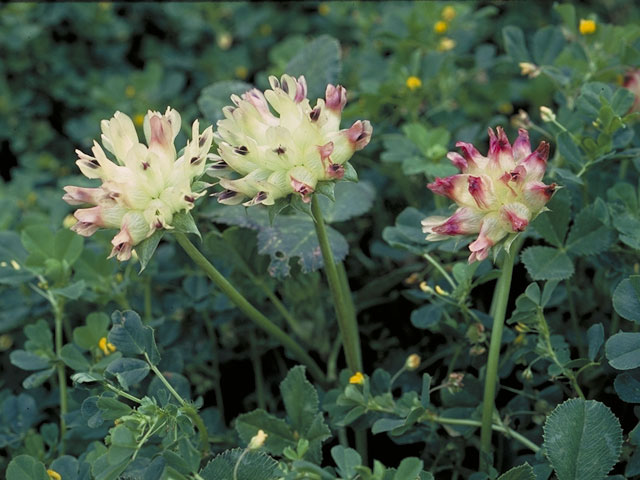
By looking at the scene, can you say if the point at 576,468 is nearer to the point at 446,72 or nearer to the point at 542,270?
the point at 542,270

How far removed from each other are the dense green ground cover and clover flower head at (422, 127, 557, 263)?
0.03 meters

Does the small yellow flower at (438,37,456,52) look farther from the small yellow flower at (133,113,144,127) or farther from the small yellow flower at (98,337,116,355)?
the small yellow flower at (98,337,116,355)

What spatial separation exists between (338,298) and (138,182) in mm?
Answer: 329

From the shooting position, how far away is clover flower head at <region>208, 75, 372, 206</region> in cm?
93

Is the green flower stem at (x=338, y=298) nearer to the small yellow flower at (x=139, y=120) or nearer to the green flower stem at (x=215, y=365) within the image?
the green flower stem at (x=215, y=365)

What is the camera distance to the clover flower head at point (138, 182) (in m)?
0.93

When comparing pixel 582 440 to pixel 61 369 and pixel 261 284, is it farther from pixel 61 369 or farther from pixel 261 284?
pixel 61 369

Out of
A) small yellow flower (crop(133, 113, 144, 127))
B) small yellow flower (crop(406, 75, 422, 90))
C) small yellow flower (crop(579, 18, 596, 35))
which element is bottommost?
small yellow flower (crop(133, 113, 144, 127))

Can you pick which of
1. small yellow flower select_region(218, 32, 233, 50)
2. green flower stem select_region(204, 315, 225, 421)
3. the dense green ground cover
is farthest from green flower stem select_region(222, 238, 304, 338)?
small yellow flower select_region(218, 32, 233, 50)

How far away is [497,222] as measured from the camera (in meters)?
0.90

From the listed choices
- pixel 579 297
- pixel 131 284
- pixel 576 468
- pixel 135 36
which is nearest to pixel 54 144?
pixel 135 36

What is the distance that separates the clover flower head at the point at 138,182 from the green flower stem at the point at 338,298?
6.5 inches

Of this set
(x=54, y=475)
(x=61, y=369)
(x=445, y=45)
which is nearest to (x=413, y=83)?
(x=445, y=45)

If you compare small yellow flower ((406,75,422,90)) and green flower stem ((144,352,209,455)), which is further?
small yellow flower ((406,75,422,90))
